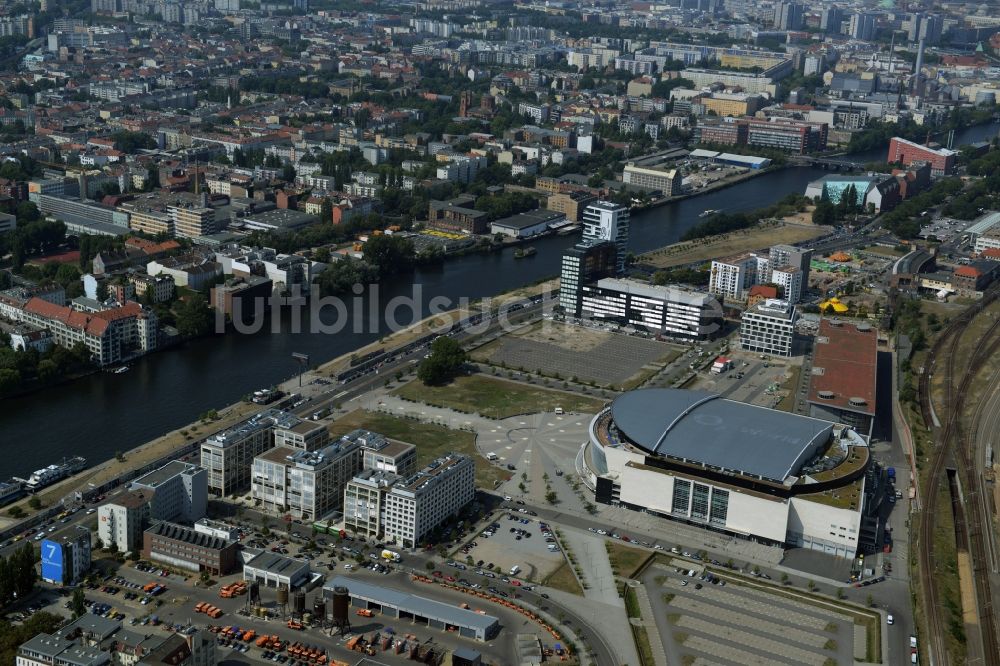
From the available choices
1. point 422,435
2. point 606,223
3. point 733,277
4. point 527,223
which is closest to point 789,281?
point 733,277

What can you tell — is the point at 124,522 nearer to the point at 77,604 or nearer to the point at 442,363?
the point at 77,604

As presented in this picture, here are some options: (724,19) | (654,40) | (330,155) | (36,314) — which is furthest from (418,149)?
(724,19)

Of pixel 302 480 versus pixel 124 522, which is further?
pixel 302 480

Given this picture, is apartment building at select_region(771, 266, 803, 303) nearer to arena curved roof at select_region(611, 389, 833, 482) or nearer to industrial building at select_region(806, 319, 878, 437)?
industrial building at select_region(806, 319, 878, 437)

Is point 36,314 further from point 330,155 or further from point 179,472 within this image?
point 330,155

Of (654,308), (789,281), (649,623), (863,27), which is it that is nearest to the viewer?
(649,623)

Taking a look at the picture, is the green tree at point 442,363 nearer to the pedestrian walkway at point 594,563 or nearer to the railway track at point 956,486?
the pedestrian walkway at point 594,563

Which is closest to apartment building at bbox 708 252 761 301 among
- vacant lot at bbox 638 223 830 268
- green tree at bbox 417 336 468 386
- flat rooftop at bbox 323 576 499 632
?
vacant lot at bbox 638 223 830 268
